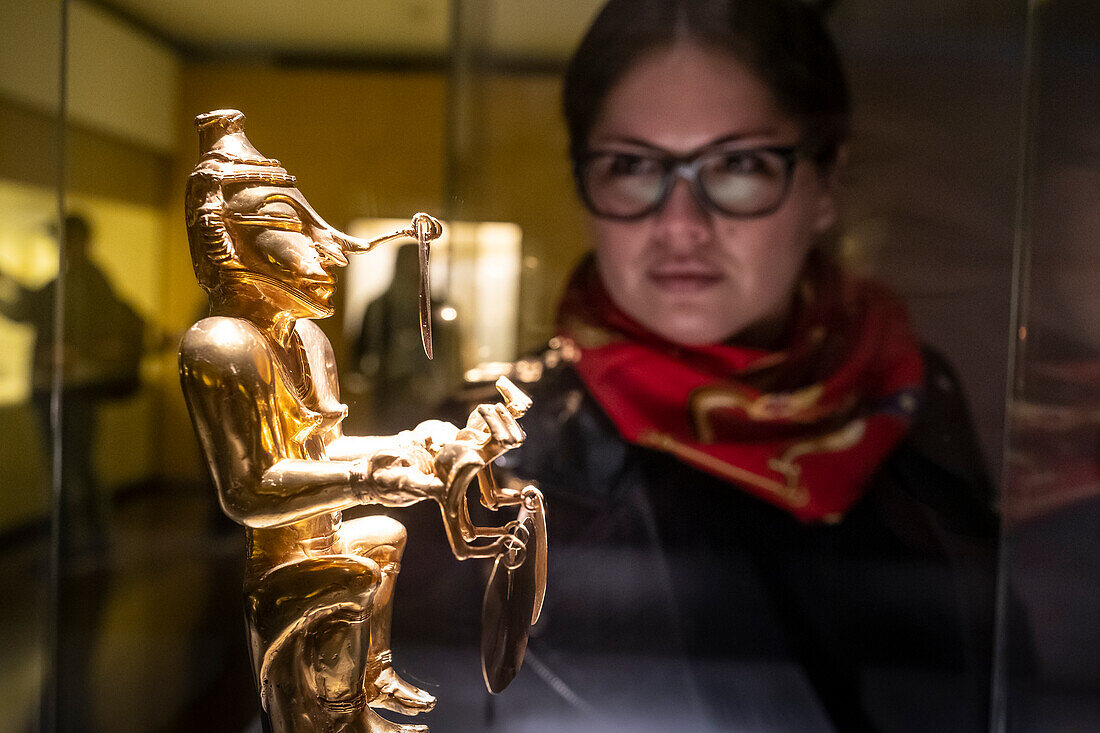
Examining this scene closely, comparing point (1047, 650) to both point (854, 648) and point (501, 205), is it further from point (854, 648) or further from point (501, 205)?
point (501, 205)

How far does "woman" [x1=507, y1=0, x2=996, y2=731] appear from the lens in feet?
4.17

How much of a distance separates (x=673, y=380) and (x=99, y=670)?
1.11 meters

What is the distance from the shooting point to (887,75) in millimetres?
1311

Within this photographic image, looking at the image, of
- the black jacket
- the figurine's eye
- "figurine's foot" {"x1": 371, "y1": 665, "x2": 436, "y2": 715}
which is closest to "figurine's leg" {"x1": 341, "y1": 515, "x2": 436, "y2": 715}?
"figurine's foot" {"x1": 371, "y1": 665, "x2": 436, "y2": 715}

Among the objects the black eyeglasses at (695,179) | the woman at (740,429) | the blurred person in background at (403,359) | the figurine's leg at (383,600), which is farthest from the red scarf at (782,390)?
the figurine's leg at (383,600)

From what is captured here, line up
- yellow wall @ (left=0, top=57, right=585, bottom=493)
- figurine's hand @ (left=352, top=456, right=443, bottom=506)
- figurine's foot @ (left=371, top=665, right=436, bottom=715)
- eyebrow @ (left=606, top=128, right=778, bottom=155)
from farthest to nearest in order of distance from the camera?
eyebrow @ (left=606, top=128, right=778, bottom=155)
yellow wall @ (left=0, top=57, right=585, bottom=493)
figurine's foot @ (left=371, top=665, right=436, bottom=715)
figurine's hand @ (left=352, top=456, right=443, bottom=506)

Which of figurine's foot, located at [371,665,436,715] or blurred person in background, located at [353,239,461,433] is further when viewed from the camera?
blurred person in background, located at [353,239,461,433]

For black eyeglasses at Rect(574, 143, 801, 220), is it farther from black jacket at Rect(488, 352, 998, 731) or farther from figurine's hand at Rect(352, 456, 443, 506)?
figurine's hand at Rect(352, 456, 443, 506)

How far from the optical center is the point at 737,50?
50.6 inches

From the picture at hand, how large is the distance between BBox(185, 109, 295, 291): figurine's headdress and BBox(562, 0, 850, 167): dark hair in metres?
0.74

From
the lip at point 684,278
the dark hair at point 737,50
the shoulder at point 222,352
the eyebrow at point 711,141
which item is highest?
the dark hair at point 737,50

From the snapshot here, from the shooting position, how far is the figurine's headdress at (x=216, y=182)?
1.96 ft

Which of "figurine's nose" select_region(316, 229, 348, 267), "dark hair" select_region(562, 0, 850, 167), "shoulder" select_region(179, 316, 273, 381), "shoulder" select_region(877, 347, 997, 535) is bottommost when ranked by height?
"shoulder" select_region(877, 347, 997, 535)

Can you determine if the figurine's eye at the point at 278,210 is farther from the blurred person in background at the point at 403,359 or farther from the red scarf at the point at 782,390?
the red scarf at the point at 782,390
